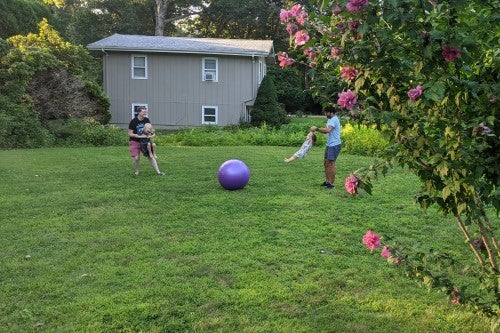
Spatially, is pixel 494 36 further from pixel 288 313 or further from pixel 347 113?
pixel 288 313

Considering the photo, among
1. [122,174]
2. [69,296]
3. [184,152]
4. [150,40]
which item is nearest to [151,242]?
[69,296]

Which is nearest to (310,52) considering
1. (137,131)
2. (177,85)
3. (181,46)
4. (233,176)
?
(233,176)

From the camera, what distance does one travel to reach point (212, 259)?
5.07m

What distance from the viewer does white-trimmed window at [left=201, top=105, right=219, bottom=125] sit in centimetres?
2495

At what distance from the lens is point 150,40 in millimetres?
26266

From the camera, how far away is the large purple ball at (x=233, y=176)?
8672 millimetres

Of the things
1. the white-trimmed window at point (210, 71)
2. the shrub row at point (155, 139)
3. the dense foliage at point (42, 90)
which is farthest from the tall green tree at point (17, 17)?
the shrub row at point (155, 139)

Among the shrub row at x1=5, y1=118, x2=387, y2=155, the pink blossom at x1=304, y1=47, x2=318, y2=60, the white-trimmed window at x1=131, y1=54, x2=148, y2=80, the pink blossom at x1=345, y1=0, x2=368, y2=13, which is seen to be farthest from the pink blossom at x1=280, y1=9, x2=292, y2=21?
the white-trimmed window at x1=131, y1=54, x2=148, y2=80

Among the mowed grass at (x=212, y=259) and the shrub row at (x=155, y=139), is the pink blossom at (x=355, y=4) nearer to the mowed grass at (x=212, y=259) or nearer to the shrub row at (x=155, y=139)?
the mowed grass at (x=212, y=259)

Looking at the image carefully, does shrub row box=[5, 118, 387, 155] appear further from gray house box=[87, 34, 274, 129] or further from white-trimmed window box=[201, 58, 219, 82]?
white-trimmed window box=[201, 58, 219, 82]

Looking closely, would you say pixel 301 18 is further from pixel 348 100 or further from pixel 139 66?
pixel 139 66

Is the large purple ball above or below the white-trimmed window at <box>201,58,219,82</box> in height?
below

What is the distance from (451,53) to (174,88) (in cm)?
2346

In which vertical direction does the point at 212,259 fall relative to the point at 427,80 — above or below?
below
